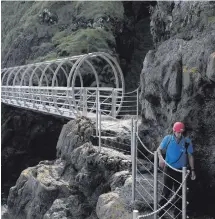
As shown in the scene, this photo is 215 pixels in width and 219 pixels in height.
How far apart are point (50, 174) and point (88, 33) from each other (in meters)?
16.6

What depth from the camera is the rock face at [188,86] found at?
22.8ft

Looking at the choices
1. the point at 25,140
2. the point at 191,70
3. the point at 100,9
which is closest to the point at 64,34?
the point at 100,9

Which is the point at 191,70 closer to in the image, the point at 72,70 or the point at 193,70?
the point at 193,70

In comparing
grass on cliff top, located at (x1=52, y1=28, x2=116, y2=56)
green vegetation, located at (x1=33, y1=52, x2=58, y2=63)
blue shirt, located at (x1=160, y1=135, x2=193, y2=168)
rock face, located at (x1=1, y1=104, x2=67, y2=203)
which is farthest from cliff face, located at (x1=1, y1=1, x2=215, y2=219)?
green vegetation, located at (x1=33, y1=52, x2=58, y2=63)

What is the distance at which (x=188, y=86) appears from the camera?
719cm

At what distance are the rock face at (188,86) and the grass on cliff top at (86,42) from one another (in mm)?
15123

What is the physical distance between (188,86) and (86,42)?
59.8ft

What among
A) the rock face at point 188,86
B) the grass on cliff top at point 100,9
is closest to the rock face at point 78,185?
the rock face at point 188,86

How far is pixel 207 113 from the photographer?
694cm

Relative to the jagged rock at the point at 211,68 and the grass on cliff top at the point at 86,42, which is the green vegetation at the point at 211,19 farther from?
the grass on cliff top at the point at 86,42

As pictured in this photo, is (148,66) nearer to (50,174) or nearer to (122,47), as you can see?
(50,174)

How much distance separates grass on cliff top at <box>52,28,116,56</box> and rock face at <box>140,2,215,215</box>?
49.6 feet

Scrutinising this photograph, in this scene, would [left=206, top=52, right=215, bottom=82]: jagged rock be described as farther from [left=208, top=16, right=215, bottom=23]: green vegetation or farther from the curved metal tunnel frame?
the curved metal tunnel frame

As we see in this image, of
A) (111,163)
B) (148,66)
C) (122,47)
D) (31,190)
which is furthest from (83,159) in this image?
(122,47)
